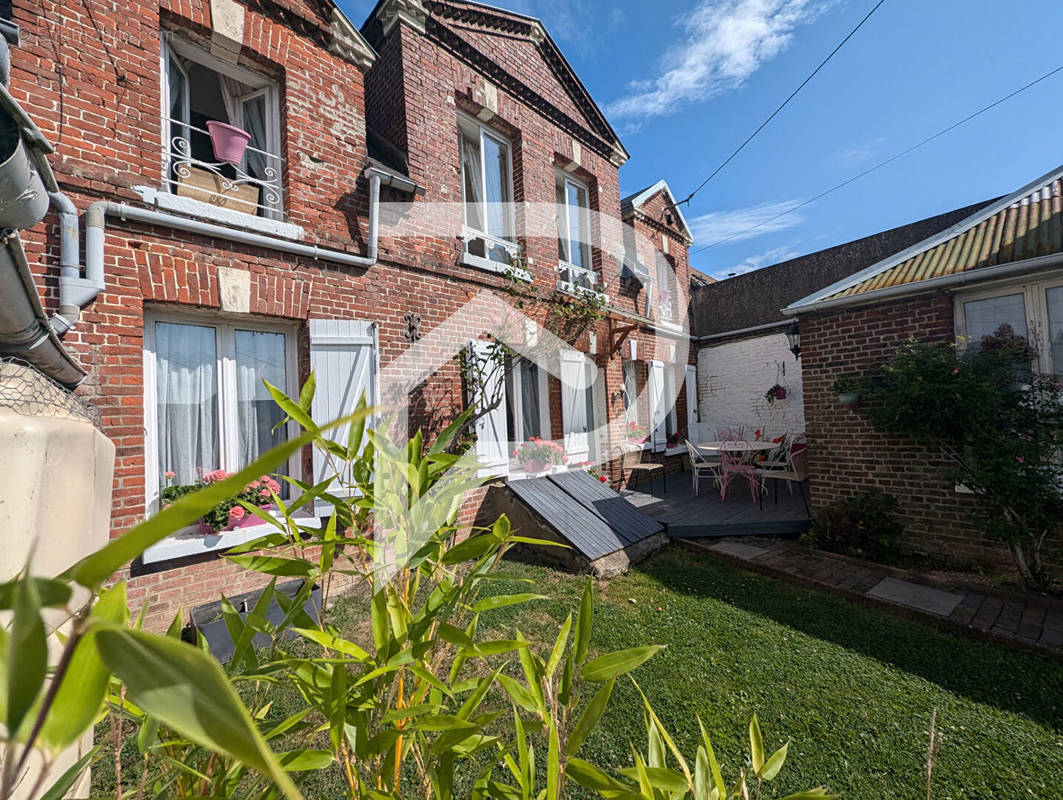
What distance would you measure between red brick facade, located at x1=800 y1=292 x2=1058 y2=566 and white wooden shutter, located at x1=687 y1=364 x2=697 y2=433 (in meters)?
4.53

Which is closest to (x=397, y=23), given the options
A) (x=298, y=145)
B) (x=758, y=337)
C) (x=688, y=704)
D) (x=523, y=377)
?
(x=298, y=145)

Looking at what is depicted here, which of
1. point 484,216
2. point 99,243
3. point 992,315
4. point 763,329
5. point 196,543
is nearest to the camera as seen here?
point 99,243

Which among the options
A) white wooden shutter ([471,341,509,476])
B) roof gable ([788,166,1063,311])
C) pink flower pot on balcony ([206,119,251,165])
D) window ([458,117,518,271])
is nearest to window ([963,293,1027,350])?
roof gable ([788,166,1063,311])

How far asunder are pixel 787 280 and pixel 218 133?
12.6 metres

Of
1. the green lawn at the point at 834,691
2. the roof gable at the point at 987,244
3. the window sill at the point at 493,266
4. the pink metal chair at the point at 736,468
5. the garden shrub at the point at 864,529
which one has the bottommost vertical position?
the green lawn at the point at 834,691

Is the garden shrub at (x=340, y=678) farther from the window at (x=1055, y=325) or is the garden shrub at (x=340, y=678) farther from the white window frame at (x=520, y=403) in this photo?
the window at (x=1055, y=325)

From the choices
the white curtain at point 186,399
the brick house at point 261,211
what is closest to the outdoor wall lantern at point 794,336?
the brick house at point 261,211

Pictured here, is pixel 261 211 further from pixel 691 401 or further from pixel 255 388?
pixel 691 401

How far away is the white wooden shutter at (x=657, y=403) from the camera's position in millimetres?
9250

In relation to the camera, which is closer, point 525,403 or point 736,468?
point 736,468

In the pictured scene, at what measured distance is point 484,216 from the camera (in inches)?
268

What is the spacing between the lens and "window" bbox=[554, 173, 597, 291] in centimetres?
798

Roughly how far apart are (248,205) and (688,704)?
5.41 metres

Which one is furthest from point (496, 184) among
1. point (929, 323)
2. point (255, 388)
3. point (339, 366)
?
point (929, 323)
